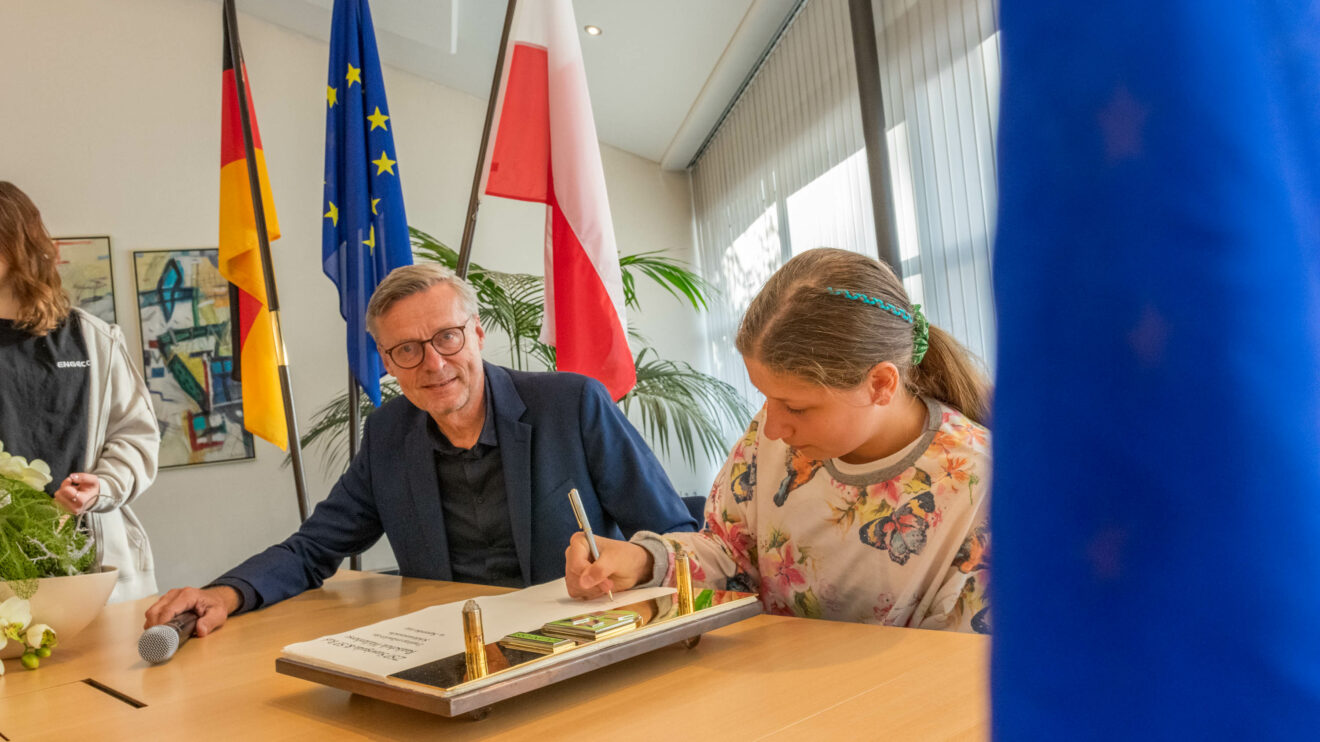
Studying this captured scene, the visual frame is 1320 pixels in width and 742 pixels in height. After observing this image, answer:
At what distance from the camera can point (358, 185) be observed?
9.55 feet

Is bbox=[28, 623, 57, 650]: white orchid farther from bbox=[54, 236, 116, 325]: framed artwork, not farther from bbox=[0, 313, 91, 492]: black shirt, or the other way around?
bbox=[54, 236, 116, 325]: framed artwork

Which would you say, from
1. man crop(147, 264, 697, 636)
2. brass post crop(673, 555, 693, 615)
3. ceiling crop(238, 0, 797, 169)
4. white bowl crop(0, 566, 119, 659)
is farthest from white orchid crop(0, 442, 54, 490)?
ceiling crop(238, 0, 797, 169)

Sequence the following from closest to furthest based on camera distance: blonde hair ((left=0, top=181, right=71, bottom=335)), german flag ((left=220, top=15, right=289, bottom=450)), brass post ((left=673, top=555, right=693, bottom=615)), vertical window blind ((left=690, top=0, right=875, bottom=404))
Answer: brass post ((left=673, top=555, right=693, bottom=615))
blonde hair ((left=0, top=181, right=71, bottom=335))
german flag ((left=220, top=15, right=289, bottom=450))
vertical window blind ((left=690, top=0, right=875, bottom=404))

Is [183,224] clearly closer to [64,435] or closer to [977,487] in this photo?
[64,435]

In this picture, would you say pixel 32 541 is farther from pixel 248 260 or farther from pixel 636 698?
pixel 248 260

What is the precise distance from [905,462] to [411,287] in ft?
3.69

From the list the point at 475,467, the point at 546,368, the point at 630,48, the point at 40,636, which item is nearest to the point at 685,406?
the point at 546,368

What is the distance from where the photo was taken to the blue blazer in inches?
77.1

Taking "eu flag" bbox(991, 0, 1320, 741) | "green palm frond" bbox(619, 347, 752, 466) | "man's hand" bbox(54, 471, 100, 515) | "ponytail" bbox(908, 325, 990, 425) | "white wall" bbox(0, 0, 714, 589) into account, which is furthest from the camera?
"white wall" bbox(0, 0, 714, 589)

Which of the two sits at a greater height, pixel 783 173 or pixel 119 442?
pixel 783 173

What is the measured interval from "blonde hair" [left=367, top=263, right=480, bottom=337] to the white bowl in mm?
740

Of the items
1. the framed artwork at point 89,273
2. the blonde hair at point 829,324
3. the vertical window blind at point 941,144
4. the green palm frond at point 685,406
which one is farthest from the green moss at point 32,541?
the framed artwork at point 89,273

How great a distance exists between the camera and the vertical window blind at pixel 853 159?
2.97 metres

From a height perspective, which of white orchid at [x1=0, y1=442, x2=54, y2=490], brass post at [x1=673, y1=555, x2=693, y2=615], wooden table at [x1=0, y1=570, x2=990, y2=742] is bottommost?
wooden table at [x1=0, y1=570, x2=990, y2=742]
